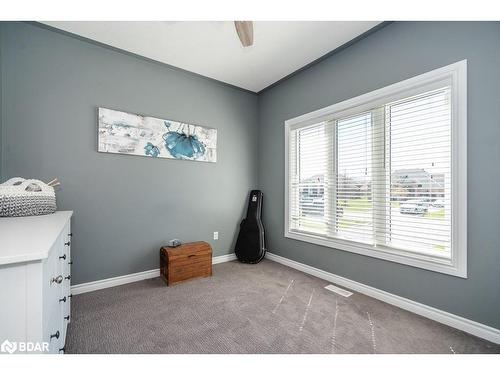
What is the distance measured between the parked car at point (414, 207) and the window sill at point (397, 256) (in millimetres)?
360

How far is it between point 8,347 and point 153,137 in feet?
7.37

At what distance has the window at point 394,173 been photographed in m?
1.69

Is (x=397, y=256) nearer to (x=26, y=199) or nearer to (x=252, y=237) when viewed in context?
(x=252, y=237)

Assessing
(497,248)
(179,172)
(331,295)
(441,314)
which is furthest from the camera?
(179,172)

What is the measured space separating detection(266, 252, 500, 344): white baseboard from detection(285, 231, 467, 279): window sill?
313 millimetres

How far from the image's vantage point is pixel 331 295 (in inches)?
86.0

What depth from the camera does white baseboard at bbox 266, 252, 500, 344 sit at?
1535mm

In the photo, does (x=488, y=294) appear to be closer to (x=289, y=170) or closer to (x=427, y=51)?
(x=427, y=51)

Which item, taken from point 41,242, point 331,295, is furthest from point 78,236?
point 331,295

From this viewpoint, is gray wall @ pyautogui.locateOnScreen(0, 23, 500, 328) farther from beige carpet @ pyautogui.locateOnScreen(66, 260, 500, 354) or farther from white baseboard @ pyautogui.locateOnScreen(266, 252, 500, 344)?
beige carpet @ pyautogui.locateOnScreen(66, 260, 500, 354)

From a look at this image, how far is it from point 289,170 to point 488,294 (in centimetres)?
212

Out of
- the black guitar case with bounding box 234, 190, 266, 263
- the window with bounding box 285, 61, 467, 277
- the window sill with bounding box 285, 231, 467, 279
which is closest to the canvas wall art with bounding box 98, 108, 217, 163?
the black guitar case with bounding box 234, 190, 266, 263

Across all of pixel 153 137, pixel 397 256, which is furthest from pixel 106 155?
pixel 397 256

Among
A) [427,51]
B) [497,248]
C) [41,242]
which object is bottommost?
[497,248]
